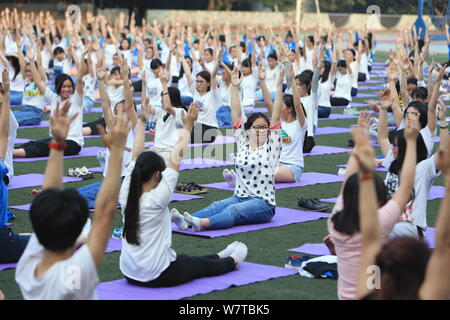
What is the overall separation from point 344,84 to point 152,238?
12792mm

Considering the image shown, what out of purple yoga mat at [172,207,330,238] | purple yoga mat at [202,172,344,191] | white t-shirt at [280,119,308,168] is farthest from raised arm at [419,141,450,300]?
white t-shirt at [280,119,308,168]

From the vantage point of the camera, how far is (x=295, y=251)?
723 centimetres

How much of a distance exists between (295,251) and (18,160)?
584 cm

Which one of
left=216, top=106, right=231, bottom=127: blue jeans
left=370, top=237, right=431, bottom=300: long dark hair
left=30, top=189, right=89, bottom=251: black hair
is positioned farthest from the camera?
left=216, top=106, right=231, bottom=127: blue jeans

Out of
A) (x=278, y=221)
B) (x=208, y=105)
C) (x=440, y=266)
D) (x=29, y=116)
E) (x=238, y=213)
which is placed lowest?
(x=29, y=116)

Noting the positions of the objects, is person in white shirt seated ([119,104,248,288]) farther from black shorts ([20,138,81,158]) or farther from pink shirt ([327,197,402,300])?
black shorts ([20,138,81,158])

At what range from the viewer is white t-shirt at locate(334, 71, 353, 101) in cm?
1811

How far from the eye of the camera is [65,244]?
3898mm

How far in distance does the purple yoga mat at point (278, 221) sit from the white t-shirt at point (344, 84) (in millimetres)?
9599

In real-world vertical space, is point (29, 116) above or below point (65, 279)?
below

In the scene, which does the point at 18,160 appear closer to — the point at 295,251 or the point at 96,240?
the point at 295,251

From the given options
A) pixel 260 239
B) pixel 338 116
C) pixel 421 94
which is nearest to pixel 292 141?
pixel 421 94

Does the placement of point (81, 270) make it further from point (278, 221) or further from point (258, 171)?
point (278, 221)

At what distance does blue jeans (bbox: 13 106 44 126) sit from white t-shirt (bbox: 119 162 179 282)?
31.1 feet
